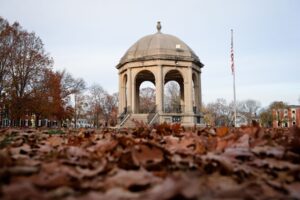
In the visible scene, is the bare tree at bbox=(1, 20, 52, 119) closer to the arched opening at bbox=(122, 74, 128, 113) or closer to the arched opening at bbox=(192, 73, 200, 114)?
the arched opening at bbox=(122, 74, 128, 113)

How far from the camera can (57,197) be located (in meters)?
1.00

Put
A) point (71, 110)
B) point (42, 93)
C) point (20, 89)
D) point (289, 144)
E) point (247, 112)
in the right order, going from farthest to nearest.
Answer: point (247, 112)
point (71, 110)
point (42, 93)
point (20, 89)
point (289, 144)

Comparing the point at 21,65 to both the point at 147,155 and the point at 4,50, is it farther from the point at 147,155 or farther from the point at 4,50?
the point at 147,155

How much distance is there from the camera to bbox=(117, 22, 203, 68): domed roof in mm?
29562

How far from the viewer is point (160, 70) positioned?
29.3m

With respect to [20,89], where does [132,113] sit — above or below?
below

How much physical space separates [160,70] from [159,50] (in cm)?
189

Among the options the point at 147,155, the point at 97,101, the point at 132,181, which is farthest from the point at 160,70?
the point at 97,101

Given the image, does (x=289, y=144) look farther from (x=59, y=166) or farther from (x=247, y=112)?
(x=247, y=112)

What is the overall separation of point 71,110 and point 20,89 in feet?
71.2

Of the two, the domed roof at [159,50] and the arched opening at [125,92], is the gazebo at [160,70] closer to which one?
the domed roof at [159,50]

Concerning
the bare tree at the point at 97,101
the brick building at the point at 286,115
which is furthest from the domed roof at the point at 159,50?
the brick building at the point at 286,115

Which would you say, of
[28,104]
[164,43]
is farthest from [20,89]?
[164,43]

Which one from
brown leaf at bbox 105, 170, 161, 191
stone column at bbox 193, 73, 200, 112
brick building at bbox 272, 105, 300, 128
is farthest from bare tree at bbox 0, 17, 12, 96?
brick building at bbox 272, 105, 300, 128
